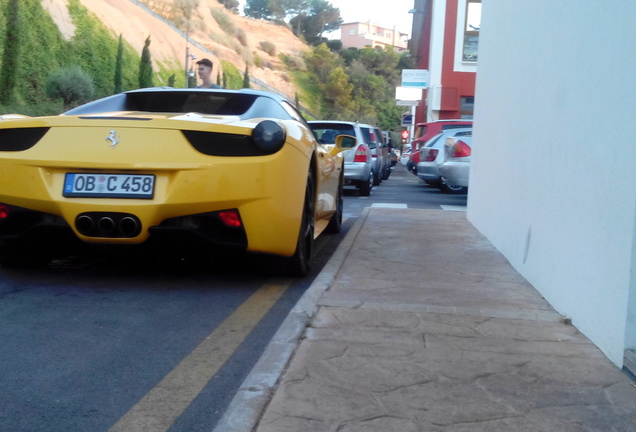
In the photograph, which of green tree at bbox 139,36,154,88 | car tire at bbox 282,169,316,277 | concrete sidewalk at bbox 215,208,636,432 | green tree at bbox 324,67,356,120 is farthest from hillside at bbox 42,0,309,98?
concrete sidewalk at bbox 215,208,636,432

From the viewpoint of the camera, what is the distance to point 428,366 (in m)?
3.35

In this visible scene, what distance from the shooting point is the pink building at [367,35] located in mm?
160875

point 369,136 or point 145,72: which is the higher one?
point 145,72

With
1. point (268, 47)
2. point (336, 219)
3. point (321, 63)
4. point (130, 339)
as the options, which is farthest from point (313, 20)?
point (130, 339)

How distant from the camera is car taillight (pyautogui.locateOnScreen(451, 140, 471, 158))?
15.3 m

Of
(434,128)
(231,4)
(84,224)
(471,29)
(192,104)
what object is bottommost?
(434,128)

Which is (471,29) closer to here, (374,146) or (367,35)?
(374,146)

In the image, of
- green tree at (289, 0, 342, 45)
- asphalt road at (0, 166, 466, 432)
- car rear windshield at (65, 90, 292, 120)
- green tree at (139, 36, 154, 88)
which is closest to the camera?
asphalt road at (0, 166, 466, 432)

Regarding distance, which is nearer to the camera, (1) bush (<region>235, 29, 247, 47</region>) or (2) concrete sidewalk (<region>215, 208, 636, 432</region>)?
(2) concrete sidewalk (<region>215, 208, 636, 432</region>)

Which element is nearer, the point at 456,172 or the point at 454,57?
the point at 456,172

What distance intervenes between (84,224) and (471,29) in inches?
1167

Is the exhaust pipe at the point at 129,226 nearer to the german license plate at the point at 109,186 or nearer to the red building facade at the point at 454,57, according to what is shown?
the german license plate at the point at 109,186

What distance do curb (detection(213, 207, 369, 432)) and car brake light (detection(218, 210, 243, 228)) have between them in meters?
0.59

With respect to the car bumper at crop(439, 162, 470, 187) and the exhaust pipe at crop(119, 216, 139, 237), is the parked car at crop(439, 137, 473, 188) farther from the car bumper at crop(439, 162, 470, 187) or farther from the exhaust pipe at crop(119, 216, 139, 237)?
the exhaust pipe at crop(119, 216, 139, 237)
